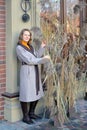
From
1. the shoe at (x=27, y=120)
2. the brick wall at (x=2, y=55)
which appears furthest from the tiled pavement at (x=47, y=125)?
the brick wall at (x=2, y=55)

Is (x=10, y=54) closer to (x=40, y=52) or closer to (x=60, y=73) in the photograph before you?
(x=40, y=52)

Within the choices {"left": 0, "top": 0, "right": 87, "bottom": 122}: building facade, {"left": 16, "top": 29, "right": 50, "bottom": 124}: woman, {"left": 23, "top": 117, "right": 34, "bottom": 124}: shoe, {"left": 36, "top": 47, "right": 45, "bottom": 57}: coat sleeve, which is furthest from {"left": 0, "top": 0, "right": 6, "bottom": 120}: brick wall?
{"left": 36, "top": 47, "right": 45, "bottom": 57}: coat sleeve

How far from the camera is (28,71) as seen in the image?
4.59 metres

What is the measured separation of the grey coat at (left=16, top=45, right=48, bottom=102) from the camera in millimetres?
4465

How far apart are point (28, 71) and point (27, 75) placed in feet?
0.21

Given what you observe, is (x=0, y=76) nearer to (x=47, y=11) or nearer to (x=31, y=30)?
(x=31, y=30)

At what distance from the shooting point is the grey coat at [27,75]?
176 inches

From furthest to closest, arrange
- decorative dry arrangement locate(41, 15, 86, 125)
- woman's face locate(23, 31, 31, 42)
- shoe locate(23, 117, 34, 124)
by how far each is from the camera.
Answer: shoe locate(23, 117, 34, 124)
woman's face locate(23, 31, 31, 42)
decorative dry arrangement locate(41, 15, 86, 125)

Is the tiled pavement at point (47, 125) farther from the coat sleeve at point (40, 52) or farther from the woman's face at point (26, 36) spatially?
the woman's face at point (26, 36)

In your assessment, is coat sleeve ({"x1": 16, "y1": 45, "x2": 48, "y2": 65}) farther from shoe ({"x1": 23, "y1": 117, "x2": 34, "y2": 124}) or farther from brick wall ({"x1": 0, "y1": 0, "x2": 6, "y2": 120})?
shoe ({"x1": 23, "y1": 117, "x2": 34, "y2": 124})

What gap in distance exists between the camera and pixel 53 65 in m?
4.41

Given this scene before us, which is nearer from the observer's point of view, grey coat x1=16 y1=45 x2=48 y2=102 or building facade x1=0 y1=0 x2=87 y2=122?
grey coat x1=16 y1=45 x2=48 y2=102

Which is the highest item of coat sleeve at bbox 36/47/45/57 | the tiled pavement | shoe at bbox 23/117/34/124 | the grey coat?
coat sleeve at bbox 36/47/45/57

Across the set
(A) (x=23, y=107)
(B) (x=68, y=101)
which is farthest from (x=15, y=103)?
(B) (x=68, y=101)
